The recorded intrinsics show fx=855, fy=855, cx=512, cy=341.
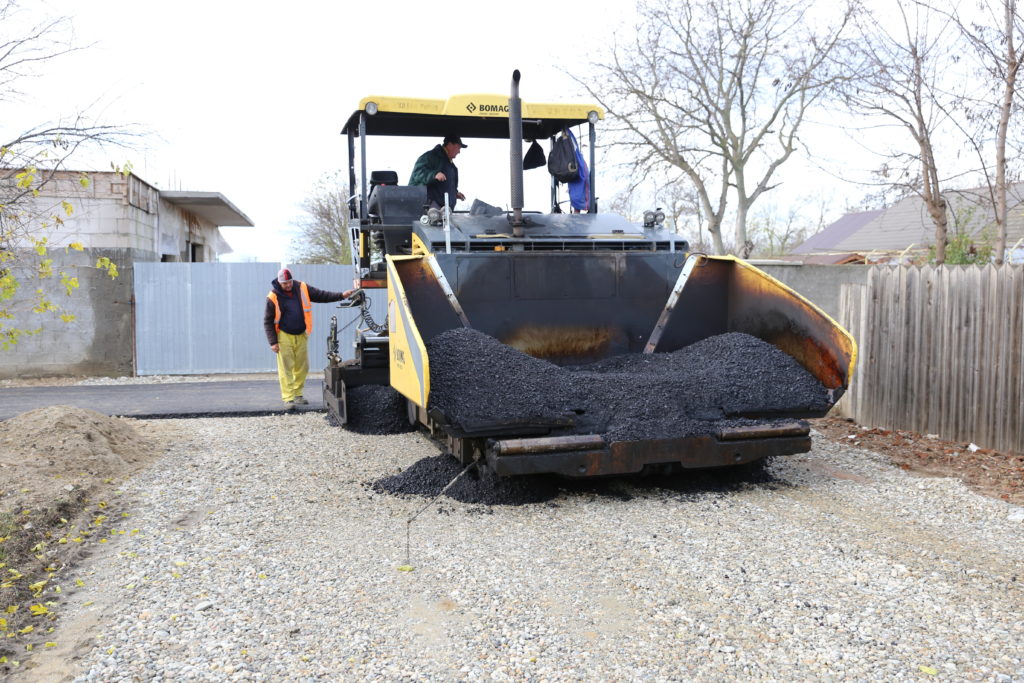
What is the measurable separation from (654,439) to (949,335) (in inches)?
142

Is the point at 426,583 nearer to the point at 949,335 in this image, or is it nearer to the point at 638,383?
the point at 638,383

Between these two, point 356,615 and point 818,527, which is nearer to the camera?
point 356,615

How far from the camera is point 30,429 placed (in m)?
6.87

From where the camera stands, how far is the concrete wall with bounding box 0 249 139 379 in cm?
1331

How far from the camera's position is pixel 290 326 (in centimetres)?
952

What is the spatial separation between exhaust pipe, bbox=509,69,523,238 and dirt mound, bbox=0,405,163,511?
350cm

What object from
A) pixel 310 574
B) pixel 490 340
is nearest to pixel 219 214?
pixel 490 340

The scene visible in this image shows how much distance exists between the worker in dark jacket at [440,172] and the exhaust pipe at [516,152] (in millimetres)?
1397

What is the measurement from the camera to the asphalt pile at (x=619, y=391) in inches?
201

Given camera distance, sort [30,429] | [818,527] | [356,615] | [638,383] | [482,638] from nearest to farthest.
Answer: [482,638]
[356,615]
[818,527]
[638,383]
[30,429]

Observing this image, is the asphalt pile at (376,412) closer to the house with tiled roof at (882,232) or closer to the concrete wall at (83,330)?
the concrete wall at (83,330)

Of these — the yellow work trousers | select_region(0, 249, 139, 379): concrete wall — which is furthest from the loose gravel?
select_region(0, 249, 139, 379): concrete wall

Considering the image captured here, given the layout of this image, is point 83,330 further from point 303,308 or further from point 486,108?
point 486,108

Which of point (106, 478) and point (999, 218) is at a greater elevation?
point (999, 218)
